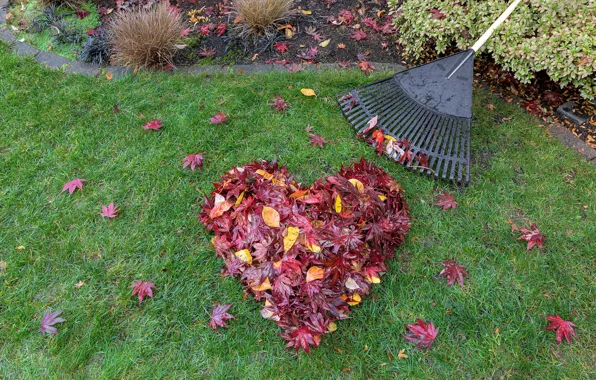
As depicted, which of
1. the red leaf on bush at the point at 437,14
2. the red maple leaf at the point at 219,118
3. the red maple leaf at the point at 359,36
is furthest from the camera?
the red maple leaf at the point at 359,36

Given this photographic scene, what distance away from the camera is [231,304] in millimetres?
2186

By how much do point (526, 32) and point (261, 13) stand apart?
2.22 m

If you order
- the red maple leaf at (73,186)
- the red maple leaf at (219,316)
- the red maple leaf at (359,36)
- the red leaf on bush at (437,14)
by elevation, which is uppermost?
the red leaf on bush at (437,14)

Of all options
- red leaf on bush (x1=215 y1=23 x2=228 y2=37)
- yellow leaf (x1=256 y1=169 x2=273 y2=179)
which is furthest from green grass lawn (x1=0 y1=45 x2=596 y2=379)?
red leaf on bush (x1=215 y1=23 x2=228 y2=37)

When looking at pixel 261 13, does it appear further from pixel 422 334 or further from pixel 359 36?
pixel 422 334

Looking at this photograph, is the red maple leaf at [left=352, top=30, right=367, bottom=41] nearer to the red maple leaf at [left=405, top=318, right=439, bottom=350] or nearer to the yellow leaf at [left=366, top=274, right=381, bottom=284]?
the yellow leaf at [left=366, top=274, right=381, bottom=284]

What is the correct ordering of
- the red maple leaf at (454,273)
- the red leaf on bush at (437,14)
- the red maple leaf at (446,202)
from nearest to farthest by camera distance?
the red maple leaf at (454,273)
the red maple leaf at (446,202)
the red leaf on bush at (437,14)

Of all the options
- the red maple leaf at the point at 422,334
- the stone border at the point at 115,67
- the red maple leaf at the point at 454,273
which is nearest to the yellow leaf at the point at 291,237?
the red maple leaf at the point at 422,334

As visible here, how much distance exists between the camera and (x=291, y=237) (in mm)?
2072

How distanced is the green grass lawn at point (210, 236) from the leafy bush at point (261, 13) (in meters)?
0.65

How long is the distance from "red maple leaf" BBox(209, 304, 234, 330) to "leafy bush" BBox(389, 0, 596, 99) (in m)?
2.75

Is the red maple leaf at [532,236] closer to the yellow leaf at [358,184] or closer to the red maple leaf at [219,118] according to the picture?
the yellow leaf at [358,184]

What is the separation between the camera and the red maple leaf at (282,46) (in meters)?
3.67

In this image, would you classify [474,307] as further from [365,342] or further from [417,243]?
[365,342]
